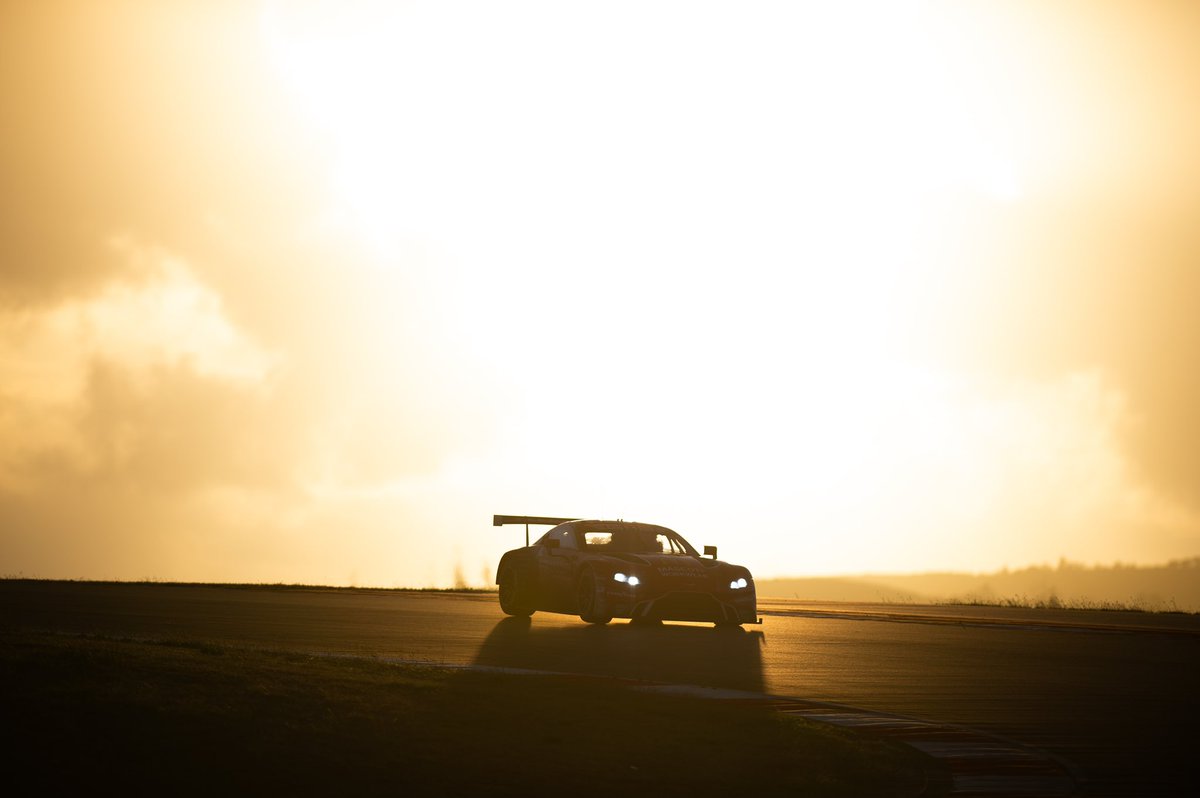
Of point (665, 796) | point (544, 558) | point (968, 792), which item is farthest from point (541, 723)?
point (544, 558)

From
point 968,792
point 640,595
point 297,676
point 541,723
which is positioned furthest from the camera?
point 640,595

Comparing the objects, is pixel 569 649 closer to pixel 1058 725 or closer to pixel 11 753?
pixel 1058 725

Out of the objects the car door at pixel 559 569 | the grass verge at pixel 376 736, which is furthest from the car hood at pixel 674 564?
the grass verge at pixel 376 736

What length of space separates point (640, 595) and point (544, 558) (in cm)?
235

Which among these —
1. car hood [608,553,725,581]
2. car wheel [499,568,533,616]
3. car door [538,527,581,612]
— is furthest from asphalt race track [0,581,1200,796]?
car hood [608,553,725,581]

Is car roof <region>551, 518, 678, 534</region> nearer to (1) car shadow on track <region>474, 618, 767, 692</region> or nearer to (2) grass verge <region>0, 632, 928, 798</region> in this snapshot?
(1) car shadow on track <region>474, 618, 767, 692</region>

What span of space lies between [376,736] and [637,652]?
6979 millimetres

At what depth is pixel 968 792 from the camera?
24.5 feet

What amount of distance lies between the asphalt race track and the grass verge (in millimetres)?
1484

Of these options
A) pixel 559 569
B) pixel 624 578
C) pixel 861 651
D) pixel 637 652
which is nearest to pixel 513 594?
pixel 559 569

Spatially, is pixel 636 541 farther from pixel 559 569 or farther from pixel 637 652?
pixel 637 652

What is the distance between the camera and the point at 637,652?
1482 centimetres

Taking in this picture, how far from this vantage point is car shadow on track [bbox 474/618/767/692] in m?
12.6

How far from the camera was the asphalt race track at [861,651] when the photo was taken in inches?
381
